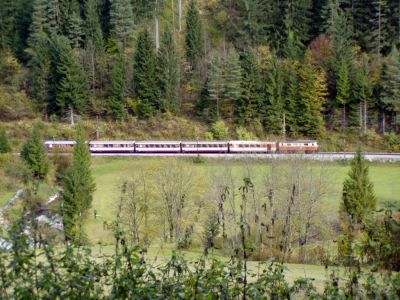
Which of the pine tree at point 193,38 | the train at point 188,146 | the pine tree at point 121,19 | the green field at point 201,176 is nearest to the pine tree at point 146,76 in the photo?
the train at point 188,146

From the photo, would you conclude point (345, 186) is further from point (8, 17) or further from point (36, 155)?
point (8, 17)

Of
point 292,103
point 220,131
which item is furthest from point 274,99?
point 220,131

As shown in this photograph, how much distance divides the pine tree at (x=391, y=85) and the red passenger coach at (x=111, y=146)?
15.8 metres

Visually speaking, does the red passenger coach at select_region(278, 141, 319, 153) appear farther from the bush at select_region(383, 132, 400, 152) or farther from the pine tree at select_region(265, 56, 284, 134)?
the bush at select_region(383, 132, 400, 152)

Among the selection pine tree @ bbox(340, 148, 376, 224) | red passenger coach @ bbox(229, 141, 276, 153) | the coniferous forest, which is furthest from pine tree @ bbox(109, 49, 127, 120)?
pine tree @ bbox(340, 148, 376, 224)

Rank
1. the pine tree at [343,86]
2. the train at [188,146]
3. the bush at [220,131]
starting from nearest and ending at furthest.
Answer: the train at [188,146] → the bush at [220,131] → the pine tree at [343,86]

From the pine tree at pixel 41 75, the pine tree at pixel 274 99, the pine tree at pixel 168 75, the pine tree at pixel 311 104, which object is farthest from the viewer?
the pine tree at pixel 41 75

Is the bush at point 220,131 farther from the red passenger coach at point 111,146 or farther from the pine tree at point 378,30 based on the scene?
the pine tree at point 378,30

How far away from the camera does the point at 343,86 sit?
35.0 metres

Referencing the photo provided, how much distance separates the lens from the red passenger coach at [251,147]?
3231 centimetres

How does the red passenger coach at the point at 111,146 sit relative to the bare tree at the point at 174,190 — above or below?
above

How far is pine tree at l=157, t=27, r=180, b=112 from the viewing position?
36344 millimetres

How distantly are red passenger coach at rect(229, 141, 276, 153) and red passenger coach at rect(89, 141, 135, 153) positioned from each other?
236 inches

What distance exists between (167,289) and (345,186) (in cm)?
1574
